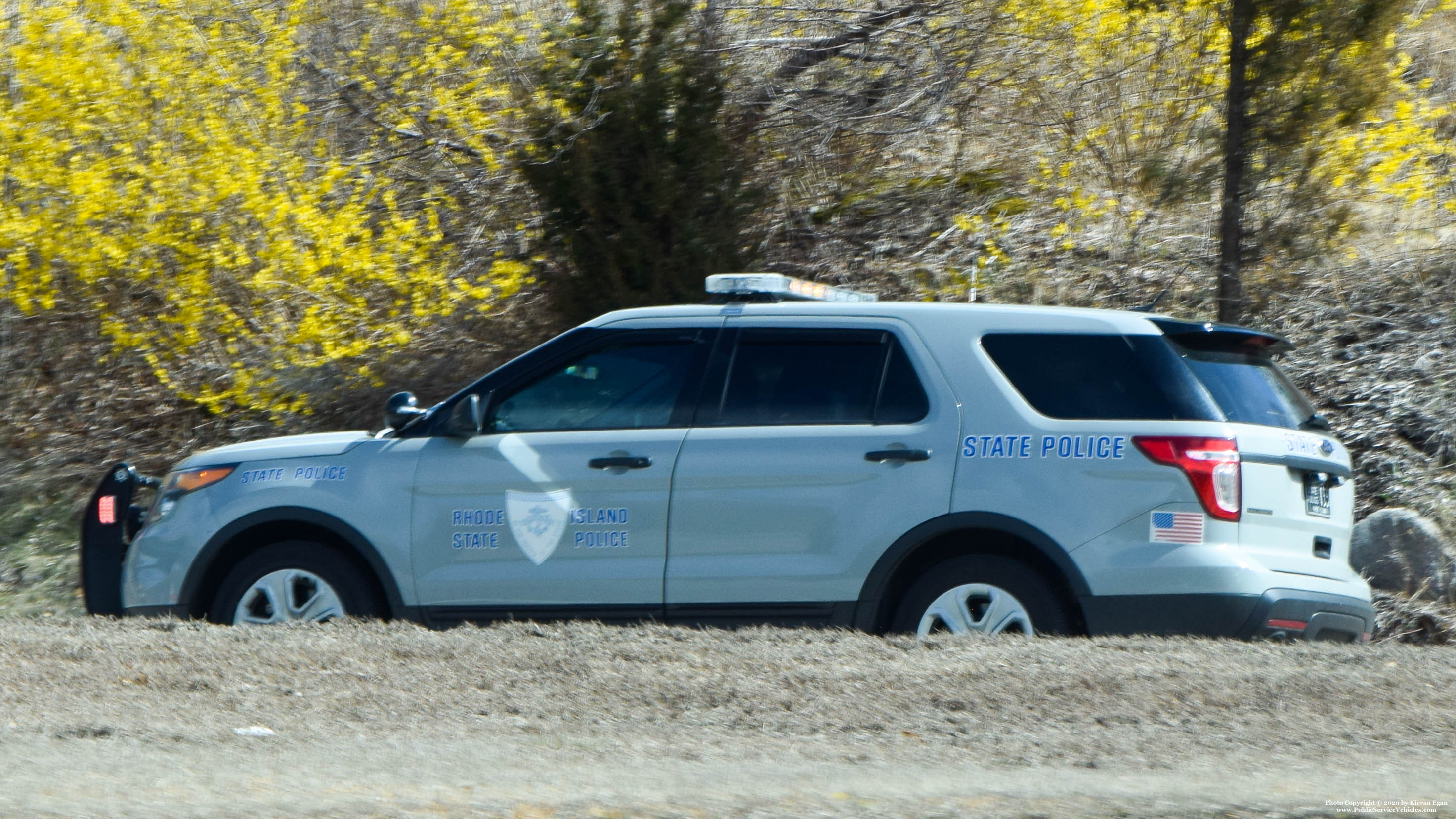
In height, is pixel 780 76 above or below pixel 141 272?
above

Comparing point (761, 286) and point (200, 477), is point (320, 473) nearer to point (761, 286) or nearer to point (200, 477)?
point (200, 477)

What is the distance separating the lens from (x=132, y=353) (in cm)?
1117

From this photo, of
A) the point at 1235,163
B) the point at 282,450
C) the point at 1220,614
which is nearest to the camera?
the point at 1220,614

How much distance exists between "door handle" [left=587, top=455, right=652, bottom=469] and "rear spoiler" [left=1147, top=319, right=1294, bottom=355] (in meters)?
2.10

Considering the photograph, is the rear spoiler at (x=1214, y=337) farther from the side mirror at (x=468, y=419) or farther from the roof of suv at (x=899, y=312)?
the side mirror at (x=468, y=419)

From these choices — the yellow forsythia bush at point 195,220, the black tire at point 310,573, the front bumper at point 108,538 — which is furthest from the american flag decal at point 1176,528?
the yellow forsythia bush at point 195,220

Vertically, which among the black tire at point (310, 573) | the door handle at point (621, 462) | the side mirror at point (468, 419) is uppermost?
the side mirror at point (468, 419)

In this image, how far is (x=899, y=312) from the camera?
5.95 metres

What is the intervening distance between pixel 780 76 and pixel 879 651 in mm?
7650

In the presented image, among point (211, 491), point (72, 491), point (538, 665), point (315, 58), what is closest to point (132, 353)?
point (72, 491)

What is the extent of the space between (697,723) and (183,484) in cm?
283

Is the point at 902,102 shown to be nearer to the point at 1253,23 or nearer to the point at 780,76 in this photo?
the point at 780,76

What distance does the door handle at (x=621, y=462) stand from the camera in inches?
235

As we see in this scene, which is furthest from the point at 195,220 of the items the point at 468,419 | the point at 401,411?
the point at 468,419
